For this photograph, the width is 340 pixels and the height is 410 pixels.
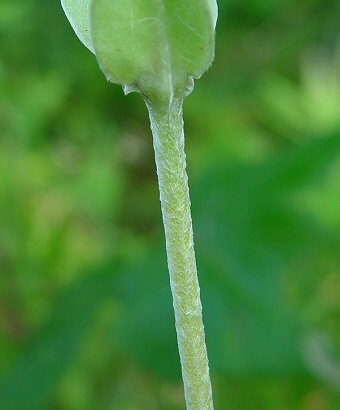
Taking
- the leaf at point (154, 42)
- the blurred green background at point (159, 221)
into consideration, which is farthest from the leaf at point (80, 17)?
the blurred green background at point (159, 221)

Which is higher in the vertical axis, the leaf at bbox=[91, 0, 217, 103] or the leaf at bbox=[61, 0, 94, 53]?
the leaf at bbox=[61, 0, 94, 53]

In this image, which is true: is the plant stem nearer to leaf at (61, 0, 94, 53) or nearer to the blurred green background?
leaf at (61, 0, 94, 53)

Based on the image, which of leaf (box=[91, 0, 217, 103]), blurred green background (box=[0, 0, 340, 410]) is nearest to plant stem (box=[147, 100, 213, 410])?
leaf (box=[91, 0, 217, 103])

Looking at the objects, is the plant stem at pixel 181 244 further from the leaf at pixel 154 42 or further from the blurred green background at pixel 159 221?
the blurred green background at pixel 159 221

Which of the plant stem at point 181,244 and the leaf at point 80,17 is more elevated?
the leaf at point 80,17

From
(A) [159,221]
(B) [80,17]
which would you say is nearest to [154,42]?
(B) [80,17]
